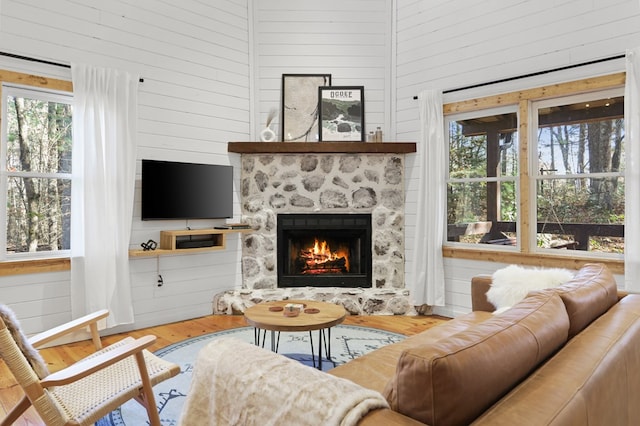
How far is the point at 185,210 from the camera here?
4441 mm

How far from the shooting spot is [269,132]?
490 centimetres

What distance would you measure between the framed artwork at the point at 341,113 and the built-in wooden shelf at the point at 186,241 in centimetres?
152

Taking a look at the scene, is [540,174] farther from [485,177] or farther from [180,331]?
[180,331]

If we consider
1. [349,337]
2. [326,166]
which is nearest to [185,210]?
[326,166]

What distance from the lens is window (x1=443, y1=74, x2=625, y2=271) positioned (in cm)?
375

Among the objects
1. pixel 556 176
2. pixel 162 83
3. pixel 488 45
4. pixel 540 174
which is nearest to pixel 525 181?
pixel 540 174

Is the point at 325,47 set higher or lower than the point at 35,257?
higher

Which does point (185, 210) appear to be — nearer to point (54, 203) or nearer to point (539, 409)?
point (54, 203)

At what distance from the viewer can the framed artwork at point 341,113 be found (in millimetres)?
4969

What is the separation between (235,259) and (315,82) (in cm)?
225

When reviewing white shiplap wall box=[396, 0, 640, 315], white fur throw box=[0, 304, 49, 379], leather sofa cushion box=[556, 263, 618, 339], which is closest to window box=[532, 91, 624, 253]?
white shiplap wall box=[396, 0, 640, 315]

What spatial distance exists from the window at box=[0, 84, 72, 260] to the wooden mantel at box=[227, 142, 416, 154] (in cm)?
171

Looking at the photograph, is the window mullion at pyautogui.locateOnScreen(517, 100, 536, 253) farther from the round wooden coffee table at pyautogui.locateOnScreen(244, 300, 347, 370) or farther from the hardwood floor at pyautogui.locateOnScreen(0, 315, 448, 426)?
the round wooden coffee table at pyautogui.locateOnScreen(244, 300, 347, 370)

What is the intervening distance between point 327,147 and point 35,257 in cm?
295
